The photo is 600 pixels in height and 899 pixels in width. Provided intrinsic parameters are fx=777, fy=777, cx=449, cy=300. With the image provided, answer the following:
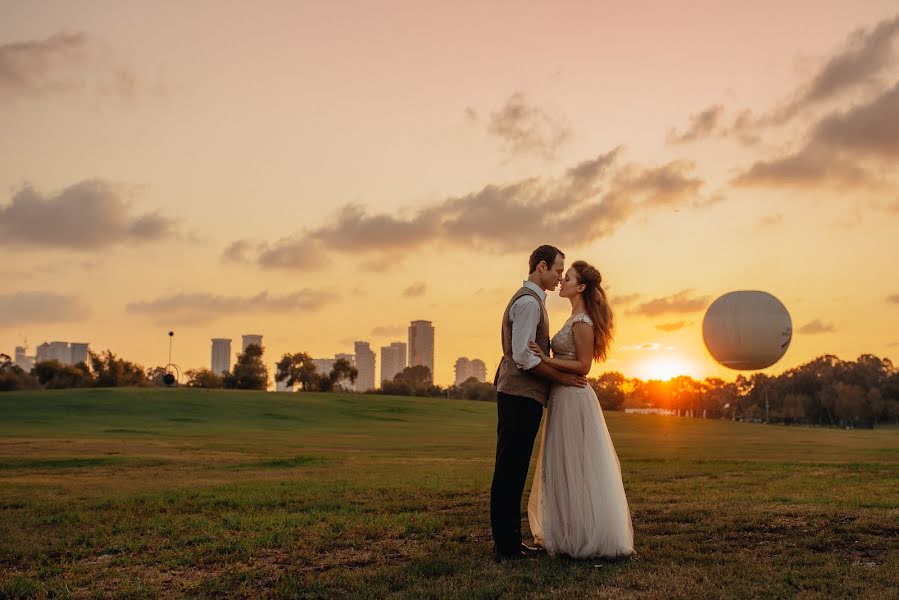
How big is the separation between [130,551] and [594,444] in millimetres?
6070

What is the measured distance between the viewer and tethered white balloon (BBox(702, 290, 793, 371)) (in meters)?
55.5

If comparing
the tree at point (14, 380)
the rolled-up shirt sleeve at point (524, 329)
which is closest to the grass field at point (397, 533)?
the rolled-up shirt sleeve at point (524, 329)

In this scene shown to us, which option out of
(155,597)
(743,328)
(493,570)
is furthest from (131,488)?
(743,328)

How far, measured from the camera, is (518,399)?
9.16 meters

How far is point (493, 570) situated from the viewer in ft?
27.4

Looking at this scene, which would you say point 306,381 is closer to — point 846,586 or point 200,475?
point 200,475

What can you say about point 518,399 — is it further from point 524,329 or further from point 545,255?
point 545,255

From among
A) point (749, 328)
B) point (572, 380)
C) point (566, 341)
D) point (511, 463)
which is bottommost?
point (511, 463)

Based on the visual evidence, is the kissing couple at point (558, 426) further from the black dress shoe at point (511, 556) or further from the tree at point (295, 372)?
the tree at point (295, 372)

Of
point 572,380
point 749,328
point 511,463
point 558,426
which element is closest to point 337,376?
point 749,328

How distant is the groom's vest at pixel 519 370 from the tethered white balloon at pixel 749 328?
50.3 meters

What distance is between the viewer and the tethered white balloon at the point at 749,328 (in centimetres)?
5553

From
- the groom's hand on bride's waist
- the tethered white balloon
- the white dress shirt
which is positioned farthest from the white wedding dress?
the tethered white balloon

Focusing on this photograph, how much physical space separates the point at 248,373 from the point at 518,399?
329 ft
